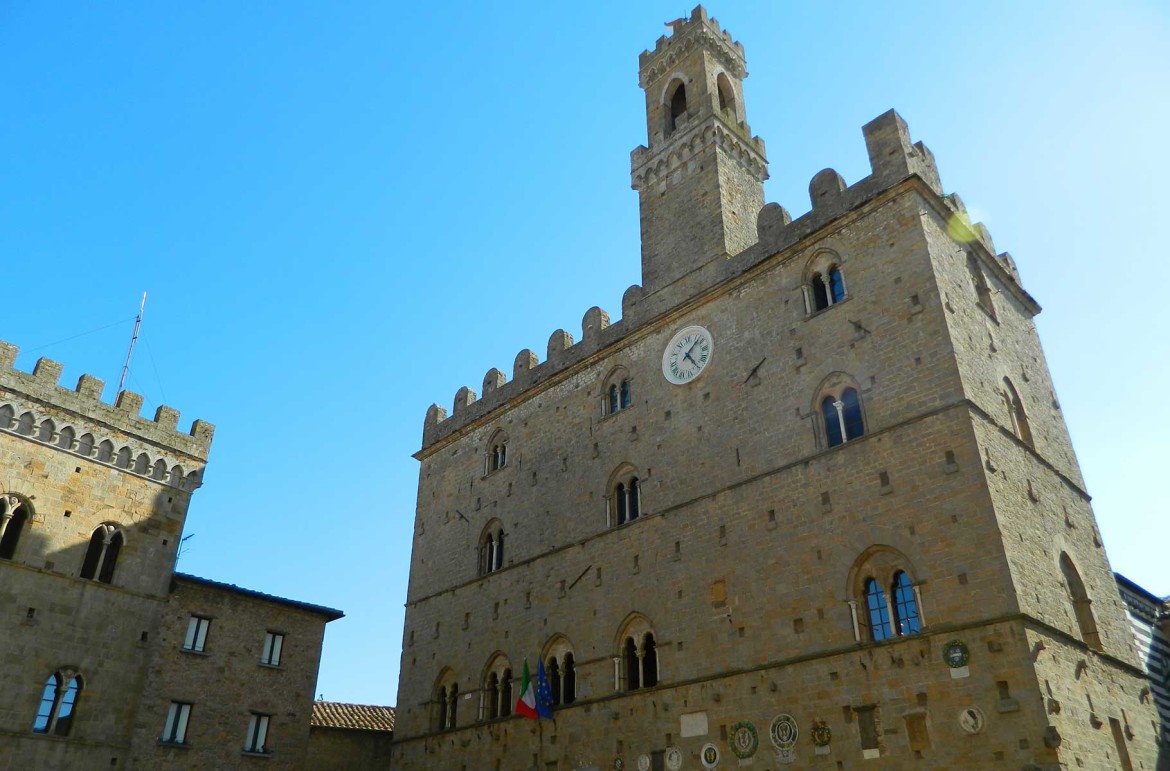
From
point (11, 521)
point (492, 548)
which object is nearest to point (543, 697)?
point (492, 548)

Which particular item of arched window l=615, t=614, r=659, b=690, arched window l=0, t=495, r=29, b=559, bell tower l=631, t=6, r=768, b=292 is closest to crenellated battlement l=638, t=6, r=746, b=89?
bell tower l=631, t=6, r=768, b=292

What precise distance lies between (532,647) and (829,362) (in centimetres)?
1011

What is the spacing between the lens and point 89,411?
22.0 m

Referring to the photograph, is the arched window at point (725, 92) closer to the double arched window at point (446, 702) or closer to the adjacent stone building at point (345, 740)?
the double arched window at point (446, 702)

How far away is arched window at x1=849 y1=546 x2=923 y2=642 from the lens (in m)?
14.6

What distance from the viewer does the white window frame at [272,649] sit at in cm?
2336

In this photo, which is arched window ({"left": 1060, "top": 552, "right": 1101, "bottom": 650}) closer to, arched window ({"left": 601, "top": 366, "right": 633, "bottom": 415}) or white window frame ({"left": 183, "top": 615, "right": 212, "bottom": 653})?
arched window ({"left": 601, "top": 366, "right": 633, "bottom": 415})

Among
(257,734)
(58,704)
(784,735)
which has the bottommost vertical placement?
(784,735)

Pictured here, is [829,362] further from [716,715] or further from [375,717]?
[375,717]

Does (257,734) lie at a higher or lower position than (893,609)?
lower

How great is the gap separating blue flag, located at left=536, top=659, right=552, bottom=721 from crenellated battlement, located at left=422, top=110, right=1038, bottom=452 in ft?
27.8

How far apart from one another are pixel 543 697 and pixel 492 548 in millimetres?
5516

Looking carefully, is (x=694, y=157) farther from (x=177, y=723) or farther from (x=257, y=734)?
(x=177, y=723)

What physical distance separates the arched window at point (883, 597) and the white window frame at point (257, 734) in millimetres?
15924
